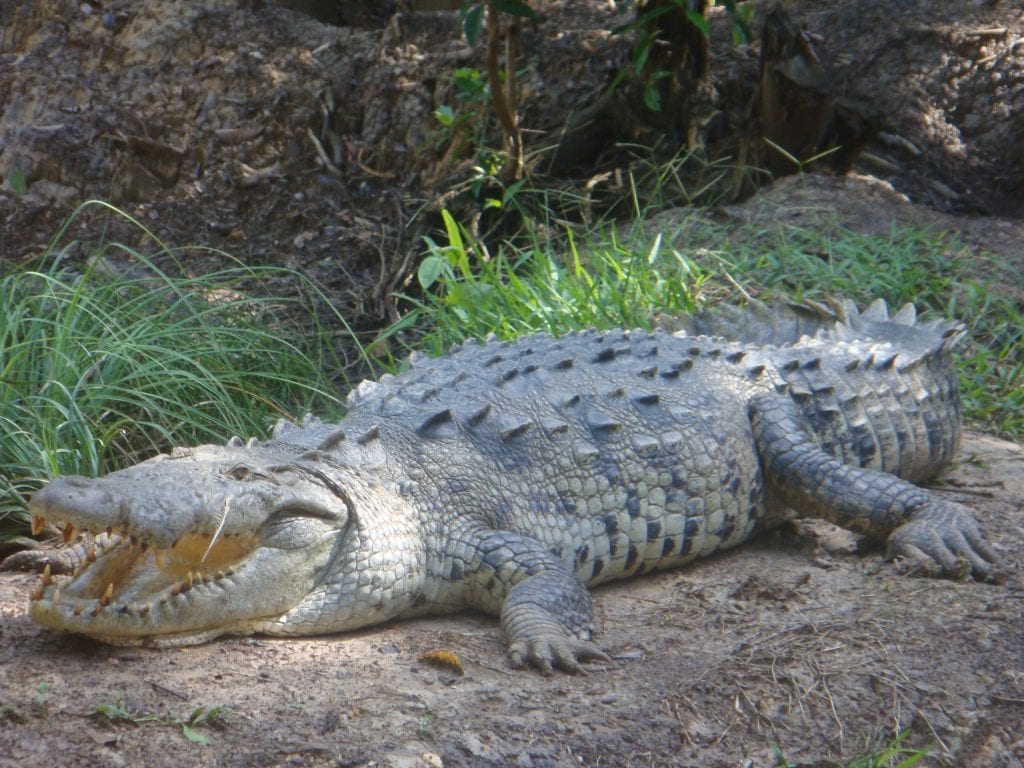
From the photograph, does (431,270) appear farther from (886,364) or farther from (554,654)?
(554,654)

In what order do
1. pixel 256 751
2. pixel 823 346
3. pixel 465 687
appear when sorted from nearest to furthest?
pixel 256 751
pixel 465 687
pixel 823 346

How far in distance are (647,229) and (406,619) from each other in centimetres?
439

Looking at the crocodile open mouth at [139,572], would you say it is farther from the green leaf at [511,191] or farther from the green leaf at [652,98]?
the green leaf at [652,98]

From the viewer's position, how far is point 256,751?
Result: 2.54m

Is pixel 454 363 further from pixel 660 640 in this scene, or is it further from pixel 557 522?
pixel 660 640

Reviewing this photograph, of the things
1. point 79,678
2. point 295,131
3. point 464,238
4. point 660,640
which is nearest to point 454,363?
point 660,640

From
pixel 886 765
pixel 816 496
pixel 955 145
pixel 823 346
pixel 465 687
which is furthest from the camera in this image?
pixel 955 145

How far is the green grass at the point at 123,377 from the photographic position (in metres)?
4.62

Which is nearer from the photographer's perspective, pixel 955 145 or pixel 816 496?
pixel 816 496

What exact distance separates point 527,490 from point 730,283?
294 centimetres

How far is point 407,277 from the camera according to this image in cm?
755

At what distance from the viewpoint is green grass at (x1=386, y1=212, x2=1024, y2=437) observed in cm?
578

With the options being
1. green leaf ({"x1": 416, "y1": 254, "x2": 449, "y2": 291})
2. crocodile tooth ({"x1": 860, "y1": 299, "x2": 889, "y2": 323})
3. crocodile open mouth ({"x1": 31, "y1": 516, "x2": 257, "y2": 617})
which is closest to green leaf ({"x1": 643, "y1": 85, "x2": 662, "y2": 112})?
green leaf ({"x1": 416, "y1": 254, "x2": 449, "y2": 291})

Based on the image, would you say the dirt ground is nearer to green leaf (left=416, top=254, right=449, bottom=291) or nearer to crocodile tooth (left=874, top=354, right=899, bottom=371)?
crocodile tooth (left=874, top=354, right=899, bottom=371)
